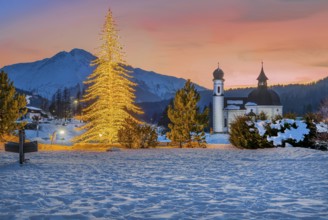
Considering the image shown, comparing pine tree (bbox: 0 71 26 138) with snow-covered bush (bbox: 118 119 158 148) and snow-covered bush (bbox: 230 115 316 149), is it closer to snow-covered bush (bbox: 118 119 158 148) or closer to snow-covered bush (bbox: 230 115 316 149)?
snow-covered bush (bbox: 118 119 158 148)

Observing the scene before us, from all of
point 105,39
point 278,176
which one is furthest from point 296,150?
point 105,39

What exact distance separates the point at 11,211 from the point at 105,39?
25.9 meters

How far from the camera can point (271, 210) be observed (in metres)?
6.98

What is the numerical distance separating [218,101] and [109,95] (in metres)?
75.9

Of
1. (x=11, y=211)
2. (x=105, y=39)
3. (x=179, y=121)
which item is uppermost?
(x=105, y=39)

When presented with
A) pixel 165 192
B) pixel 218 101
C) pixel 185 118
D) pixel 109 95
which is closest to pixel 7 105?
pixel 109 95

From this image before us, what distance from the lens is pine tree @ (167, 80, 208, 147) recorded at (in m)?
29.5

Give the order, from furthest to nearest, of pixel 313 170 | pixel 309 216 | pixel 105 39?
pixel 105 39 < pixel 313 170 < pixel 309 216

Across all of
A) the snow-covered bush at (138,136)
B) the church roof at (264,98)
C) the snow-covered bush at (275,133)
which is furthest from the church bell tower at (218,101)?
the snow-covered bush at (275,133)

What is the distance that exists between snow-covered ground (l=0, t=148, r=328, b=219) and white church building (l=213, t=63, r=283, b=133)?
88.6m

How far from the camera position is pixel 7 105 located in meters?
28.8

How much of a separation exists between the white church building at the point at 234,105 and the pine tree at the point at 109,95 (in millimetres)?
71561

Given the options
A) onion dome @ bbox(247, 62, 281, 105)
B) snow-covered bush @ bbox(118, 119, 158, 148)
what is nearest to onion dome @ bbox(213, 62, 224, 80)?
onion dome @ bbox(247, 62, 281, 105)

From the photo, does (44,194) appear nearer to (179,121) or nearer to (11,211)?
(11,211)
